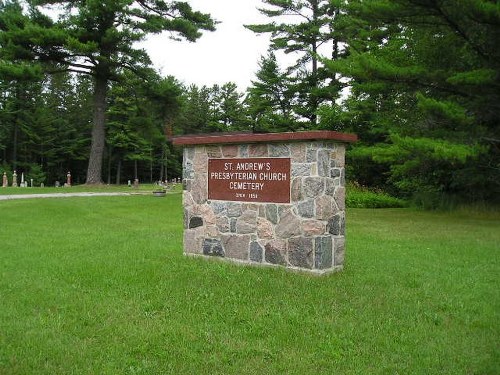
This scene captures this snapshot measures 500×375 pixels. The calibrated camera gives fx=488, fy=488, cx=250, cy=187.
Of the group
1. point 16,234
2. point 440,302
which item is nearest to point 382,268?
point 440,302

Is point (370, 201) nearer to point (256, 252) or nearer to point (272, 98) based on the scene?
point (272, 98)

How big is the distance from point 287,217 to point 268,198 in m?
0.37

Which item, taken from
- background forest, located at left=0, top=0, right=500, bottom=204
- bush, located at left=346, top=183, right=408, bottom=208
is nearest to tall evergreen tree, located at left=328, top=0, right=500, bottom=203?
background forest, located at left=0, top=0, right=500, bottom=204

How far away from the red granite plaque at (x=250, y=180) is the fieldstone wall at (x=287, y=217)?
0.07 m

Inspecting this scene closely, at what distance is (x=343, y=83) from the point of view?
2511cm

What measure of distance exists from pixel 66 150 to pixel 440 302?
43611mm

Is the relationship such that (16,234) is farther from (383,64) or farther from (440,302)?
(383,64)

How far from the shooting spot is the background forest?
1177cm

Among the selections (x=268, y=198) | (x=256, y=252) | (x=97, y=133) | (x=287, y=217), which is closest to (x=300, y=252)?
(x=287, y=217)

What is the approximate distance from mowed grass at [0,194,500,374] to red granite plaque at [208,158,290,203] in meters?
0.91

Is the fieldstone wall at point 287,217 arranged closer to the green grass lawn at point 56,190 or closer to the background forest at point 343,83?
the background forest at point 343,83

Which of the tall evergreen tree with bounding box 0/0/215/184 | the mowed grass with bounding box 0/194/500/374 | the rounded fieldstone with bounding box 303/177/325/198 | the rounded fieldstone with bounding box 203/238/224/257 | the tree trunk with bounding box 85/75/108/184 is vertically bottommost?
the mowed grass with bounding box 0/194/500/374

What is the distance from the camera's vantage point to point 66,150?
44.1 metres

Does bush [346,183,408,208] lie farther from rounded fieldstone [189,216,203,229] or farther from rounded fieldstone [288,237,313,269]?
rounded fieldstone [288,237,313,269]
